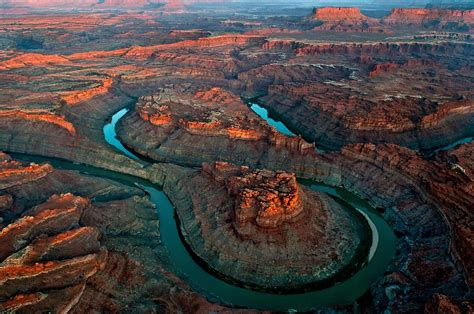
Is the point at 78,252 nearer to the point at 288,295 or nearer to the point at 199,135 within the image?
the point at 288,295

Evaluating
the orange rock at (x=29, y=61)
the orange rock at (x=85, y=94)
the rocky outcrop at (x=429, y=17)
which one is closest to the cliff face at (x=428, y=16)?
the rocky outcrop at (x=429, y=17)

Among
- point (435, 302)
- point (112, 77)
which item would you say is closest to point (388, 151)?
point (435, 302)

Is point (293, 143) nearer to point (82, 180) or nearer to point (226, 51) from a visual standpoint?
point (82, 180)

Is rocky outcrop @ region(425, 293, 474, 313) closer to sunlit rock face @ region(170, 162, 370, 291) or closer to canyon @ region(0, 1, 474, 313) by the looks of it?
canyon @ region(0, 1, 474, 313)

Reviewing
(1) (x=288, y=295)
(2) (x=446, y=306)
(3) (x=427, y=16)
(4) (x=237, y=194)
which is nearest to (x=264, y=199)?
(4) (x=237, y=194)

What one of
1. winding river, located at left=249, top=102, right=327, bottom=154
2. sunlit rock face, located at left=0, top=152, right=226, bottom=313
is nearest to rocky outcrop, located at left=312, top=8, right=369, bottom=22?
winding river, located at left=249, top=102, right=327, bottom=154
